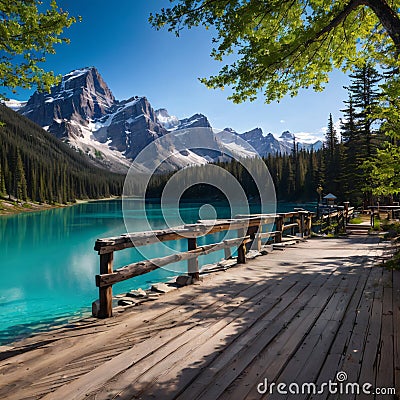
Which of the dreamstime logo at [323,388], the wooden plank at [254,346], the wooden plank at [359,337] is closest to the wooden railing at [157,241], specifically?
the wooden plank at [254,346]

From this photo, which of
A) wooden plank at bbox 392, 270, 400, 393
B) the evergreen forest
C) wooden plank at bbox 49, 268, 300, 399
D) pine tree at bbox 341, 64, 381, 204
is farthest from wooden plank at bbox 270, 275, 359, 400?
the evergreen forest

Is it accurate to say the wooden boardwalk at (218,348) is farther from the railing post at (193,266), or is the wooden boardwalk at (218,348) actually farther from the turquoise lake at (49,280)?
the turquoise lake at (49,280)

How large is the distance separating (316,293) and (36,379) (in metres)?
4.53

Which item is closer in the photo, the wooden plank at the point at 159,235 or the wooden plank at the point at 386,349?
the wooden plank at the point at 386,349

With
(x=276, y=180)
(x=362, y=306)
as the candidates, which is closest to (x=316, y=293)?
(x=362, y=306)

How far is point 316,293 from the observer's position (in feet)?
17.1

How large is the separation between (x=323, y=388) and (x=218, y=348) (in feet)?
3.82

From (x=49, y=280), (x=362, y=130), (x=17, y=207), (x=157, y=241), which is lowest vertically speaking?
(x=49, y=280)

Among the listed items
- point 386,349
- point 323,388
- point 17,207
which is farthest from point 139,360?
point 17,207

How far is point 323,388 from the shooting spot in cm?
247

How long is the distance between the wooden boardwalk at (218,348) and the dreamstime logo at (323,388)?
2.1 inches

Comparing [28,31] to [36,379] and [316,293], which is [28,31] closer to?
[36,379]

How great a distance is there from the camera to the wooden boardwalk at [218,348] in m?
2.58

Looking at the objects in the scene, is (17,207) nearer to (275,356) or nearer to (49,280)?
(49,280)
